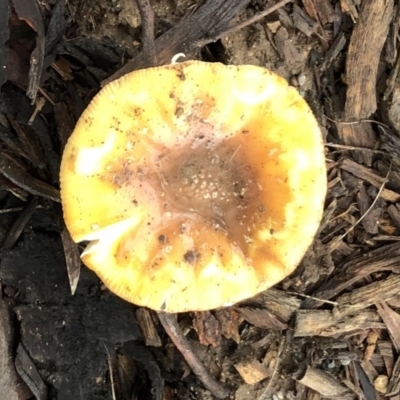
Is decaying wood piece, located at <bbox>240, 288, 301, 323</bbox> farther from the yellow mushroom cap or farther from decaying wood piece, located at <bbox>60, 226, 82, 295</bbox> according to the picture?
decaying wood piece, located at <bbox>60, 226, 82, 295</bbox>

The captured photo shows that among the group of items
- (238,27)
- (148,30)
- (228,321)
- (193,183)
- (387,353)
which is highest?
(148,30)

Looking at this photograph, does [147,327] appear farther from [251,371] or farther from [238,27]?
[238,27]

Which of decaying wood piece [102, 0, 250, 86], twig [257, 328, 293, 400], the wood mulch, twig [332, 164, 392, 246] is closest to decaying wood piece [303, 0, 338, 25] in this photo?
the wood mulch

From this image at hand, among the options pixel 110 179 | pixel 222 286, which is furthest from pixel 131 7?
pixel 222 286

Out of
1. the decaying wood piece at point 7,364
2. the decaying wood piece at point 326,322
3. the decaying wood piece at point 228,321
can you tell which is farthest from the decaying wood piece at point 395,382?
the decaying wood piece at point 7,364

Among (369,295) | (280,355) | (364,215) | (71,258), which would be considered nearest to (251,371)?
(280,355)

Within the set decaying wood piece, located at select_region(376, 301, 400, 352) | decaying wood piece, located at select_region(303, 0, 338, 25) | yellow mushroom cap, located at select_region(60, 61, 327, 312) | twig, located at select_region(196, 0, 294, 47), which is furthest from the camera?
decaying wood piece, located at select_region(376, 301, 400, 352)

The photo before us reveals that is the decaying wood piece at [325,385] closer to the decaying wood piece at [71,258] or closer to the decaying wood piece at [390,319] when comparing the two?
the decaying wood piece at [390,319]
